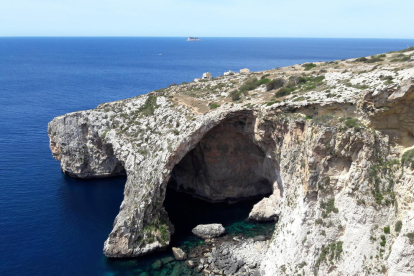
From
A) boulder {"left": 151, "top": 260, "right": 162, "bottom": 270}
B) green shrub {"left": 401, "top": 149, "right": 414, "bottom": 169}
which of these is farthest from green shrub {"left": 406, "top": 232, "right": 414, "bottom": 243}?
boulder {"left": 151, "top": 260, "right": 162, "bottom": 270}

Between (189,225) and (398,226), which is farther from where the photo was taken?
(189,225)

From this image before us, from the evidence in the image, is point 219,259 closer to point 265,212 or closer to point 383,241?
point 265,212

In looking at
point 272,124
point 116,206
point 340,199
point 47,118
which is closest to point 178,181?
point 116,206

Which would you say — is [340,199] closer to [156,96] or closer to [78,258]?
[78,258]

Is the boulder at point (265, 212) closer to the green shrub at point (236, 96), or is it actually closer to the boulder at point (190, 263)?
the boulder at point (190, 263)

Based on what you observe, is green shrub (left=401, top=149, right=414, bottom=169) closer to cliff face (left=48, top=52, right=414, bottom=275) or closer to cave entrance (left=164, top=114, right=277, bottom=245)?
cliff face (left=48, top=52, right=414, bottom=275)

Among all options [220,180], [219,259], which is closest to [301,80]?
[220,180]
